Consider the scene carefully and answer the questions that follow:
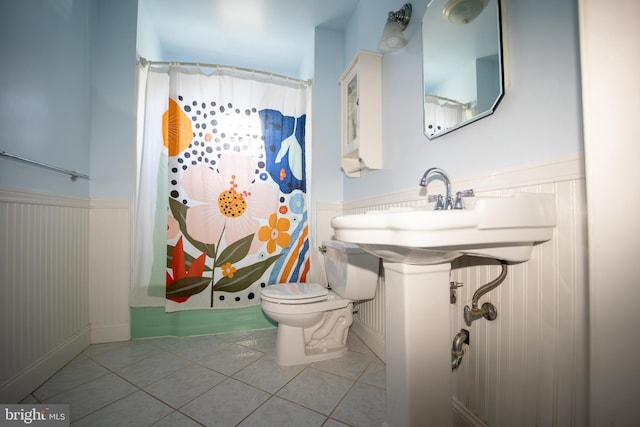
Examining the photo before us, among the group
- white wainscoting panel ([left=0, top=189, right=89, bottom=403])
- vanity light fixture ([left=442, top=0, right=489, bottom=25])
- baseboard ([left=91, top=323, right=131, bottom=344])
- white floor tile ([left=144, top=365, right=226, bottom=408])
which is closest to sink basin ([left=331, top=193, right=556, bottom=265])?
vanity light fixture ([left=442, top=0, right=489, bottom=25])

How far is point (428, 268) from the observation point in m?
0.77

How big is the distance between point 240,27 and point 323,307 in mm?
2199

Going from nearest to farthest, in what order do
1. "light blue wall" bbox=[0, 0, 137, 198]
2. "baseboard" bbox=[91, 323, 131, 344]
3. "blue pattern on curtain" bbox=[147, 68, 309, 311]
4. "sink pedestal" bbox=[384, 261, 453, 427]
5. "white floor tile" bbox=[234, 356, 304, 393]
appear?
"sink pedestal" bbox=[384, 261, 453, 427]
"light blue wall" bbox=[0, 0, 137, 198]
"white floor tile" bbox=[234, 356, 304, 393]
"baseboard" bbox=[91, 323, 131, 344]
"blue pattern on curtain" bbox=[147, 68, 309, 311]

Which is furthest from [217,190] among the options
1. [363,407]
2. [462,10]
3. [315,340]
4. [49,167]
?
[462,10]

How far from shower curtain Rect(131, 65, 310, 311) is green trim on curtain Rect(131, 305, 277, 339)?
79mm

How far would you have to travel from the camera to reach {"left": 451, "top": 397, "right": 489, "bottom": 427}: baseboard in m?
0.91

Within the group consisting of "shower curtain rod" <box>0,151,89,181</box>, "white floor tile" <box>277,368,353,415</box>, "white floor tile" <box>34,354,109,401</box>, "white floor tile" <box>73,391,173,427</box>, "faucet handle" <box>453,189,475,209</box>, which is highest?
"shower curtain rod" <box>0,151,89,181</box>

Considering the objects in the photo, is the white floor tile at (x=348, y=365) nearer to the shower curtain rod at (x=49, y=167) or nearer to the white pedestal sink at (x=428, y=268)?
the white pedestal sink at (x=428, y=268)

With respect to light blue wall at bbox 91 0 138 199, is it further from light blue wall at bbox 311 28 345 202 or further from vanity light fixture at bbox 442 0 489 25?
vanity light fixture at bbox 442 0 489 25

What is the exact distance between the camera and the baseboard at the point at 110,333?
1.66 metres

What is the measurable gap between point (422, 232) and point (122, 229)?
1938 mm

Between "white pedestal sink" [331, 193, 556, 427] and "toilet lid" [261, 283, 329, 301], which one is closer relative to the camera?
"white pedestal sink" [331, 193, 556, 427]

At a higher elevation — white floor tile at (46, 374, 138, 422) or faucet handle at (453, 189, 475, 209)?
faucet handle at (453, 189, 475, 209)

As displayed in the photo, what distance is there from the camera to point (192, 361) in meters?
1.47
